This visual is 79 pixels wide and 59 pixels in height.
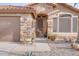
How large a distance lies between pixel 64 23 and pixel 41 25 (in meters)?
0.44

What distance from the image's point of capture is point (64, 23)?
3.54 metres

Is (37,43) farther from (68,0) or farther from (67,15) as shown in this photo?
(68,0)

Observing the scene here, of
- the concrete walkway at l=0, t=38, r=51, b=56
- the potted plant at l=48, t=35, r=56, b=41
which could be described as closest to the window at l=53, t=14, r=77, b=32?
the potted plant at l=48, t=35, r=56, b=41

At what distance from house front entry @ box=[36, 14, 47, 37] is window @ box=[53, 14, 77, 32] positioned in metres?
0.19

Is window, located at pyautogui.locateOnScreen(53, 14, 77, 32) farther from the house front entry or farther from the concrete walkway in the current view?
the concrete walkway

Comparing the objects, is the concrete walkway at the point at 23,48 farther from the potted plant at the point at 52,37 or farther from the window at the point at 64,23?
the window at the point at 64,23

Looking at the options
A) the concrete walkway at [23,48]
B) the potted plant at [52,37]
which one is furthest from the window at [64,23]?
the concrete walkway at [23,48]

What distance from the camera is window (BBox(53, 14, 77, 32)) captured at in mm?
3523

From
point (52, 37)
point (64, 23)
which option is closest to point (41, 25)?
point (52, 37)

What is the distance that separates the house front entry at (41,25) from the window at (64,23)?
0.19 metres

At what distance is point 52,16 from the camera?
11.7 feet

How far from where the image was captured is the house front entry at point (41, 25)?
3.55 metres

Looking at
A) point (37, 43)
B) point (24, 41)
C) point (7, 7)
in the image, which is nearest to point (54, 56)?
point (37, 43)

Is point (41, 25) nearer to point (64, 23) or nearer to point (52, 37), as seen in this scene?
point (52, 37)
